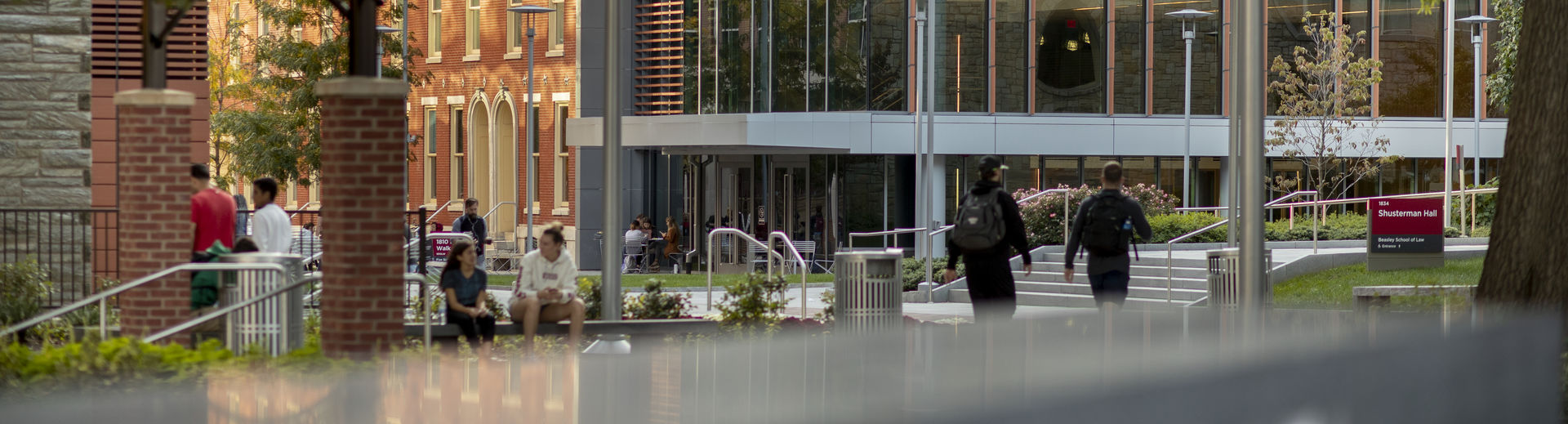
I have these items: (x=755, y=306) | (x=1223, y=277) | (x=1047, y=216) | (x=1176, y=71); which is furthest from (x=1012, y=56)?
(x=755, y=306)

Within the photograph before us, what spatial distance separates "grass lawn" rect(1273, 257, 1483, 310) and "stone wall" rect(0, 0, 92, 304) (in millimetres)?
12054

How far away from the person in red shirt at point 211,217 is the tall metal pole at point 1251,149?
7545 mm

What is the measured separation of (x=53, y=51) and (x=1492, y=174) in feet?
112

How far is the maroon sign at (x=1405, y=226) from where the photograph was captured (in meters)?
18.6

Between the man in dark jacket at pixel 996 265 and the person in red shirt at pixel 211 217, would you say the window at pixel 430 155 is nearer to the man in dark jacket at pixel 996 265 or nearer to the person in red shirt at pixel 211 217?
the person in red shirt at pixel 211 217

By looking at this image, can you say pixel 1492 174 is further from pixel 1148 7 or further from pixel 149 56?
pixel 149 56

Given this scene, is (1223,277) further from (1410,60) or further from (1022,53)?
(1410,60)

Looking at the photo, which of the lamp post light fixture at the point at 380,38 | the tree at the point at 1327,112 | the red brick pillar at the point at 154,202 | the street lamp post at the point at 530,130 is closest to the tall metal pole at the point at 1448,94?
the tree at the point at 1327,112

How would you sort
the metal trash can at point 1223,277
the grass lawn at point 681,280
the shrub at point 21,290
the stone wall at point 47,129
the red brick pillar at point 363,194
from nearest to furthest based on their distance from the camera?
the red brick pillar at point 363,194 < the shrub at point 21,290 < the metal trash can at point 1223,277 < the stone wall at point 47,129 < the grass lawn at point 681,280

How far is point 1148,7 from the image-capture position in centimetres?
3681

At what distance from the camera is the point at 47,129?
1555 cm

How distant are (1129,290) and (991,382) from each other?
1827cm

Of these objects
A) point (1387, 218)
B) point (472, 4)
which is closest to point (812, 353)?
point (1387, 218)

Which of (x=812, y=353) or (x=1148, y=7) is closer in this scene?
(x=812, y=353)
